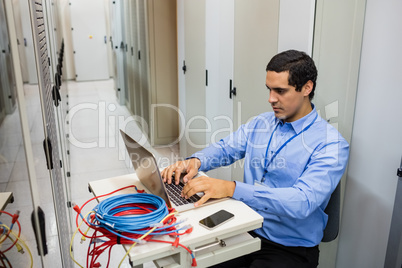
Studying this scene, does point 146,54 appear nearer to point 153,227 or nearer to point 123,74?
point 123,74

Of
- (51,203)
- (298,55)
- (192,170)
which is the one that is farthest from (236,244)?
(298,55)

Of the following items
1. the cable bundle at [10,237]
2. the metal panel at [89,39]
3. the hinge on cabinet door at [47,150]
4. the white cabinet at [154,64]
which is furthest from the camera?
the metal panel at [89,39]

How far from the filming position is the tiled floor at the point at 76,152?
786 mm

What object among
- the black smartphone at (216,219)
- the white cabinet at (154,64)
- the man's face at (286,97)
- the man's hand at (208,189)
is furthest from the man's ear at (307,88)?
the white cabinet at (154,64)

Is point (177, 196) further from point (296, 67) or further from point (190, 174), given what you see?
point (296, 67)

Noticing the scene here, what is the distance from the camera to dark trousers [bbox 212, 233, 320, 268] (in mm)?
1507

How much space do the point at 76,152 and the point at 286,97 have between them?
3.37 meters

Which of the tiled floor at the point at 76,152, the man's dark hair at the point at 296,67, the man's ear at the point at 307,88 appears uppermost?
the man's dark hair at the point at 296,67

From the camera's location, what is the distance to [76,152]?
4355mm

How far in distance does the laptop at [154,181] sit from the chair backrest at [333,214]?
49 cm

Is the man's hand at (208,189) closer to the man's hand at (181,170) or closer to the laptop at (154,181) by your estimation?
the laptop at (154,181)

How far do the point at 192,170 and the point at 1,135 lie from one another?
39.9 inches

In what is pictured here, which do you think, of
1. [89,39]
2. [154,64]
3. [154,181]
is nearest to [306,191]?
[154,181]

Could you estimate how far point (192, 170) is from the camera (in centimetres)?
166
